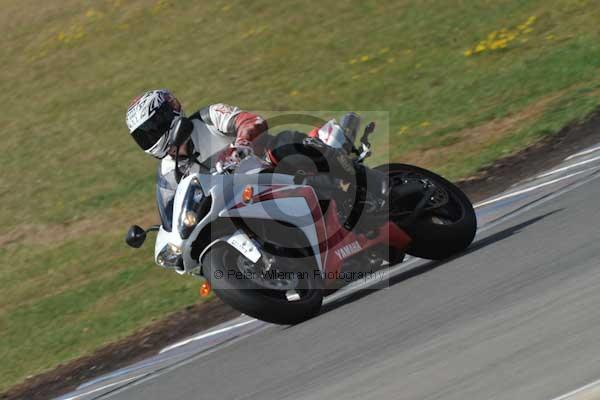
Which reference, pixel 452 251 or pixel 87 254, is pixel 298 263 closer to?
pixel 452 251

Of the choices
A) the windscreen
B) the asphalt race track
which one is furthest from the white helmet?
the asphalt race track

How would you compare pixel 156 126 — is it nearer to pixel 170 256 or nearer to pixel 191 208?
pixel 191 208

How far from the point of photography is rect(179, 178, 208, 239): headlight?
7.05m

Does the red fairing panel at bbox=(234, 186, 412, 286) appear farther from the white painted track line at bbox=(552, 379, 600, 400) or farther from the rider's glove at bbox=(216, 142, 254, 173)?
the white painted track line at bbox=(552, 379, 600, 400)

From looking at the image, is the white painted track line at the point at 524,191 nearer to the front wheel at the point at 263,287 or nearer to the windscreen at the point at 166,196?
the front wheel at the point at 263,287

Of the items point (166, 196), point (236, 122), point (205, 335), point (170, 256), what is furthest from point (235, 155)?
point (205, 335)

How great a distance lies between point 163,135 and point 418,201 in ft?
6.15

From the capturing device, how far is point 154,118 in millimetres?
7508

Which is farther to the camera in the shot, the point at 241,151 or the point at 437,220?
the point at 437,220

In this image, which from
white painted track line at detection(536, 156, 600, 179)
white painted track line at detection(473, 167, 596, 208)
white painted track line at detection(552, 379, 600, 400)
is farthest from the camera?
white painted track line at detection(536, 156, 600, 179)

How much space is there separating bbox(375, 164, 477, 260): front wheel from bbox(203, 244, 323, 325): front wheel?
0.90 m

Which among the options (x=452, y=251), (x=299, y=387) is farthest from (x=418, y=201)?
(x=299, y=387)

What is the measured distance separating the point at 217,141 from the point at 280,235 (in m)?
0.92

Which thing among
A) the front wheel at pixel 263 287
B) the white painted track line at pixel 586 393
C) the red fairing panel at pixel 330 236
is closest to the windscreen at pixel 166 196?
the front wheel at pixel 263 287
